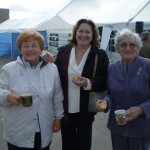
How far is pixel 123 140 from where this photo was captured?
9.07 ft

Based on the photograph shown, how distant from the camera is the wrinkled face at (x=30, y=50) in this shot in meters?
2.66

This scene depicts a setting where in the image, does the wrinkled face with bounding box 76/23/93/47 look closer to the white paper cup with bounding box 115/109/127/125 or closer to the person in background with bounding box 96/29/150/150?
the person in background with bounding box 96/29/150/150

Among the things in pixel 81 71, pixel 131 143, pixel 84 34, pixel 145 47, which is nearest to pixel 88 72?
pixel 81 71

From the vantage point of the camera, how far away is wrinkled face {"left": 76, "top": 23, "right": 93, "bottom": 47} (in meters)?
3.12

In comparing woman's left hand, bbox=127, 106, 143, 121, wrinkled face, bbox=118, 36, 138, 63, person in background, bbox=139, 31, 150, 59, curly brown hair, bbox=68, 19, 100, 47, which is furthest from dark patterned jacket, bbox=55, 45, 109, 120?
person in background, bbox=139, 31, 150, 59

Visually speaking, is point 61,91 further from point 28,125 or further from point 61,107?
point 28,125

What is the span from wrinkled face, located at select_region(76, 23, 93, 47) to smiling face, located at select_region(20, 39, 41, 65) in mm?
611

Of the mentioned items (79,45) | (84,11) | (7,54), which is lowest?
(7,54)

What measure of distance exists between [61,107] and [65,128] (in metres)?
0.47

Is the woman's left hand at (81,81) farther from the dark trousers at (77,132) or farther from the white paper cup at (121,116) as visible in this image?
the white paper cup at (121,116)

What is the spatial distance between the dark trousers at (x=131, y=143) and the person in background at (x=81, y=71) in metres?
0.52

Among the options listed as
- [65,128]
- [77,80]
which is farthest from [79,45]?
[65,128]

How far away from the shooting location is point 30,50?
105 inches


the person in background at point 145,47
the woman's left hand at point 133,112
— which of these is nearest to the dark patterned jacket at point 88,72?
the woman's left hand at point 133,112
